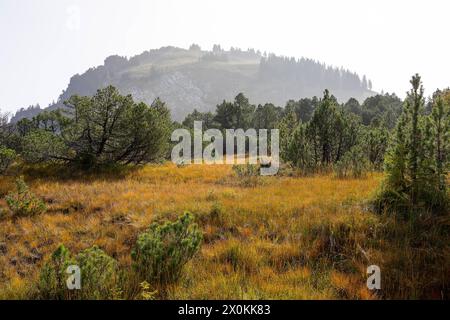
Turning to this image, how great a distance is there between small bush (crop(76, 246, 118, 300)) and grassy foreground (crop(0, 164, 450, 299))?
0.24 metres

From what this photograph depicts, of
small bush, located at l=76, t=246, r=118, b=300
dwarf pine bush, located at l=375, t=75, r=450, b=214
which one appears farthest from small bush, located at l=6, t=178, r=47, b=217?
dwarf pine bush, located at l=375, t=75, r=450, b=214

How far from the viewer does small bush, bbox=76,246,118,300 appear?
3.87 metres

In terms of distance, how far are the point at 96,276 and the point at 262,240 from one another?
313cm

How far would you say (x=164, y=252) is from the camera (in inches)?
180

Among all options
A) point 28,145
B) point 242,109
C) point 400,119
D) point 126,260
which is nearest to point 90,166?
point 28,145

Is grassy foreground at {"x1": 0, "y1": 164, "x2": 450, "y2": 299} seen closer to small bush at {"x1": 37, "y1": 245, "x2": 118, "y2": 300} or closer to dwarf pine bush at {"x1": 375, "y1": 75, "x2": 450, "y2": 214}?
small bush at {"x1": 37, "y1": 245, "x2": 118, "y2": 300}

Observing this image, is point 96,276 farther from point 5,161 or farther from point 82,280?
point 5,161

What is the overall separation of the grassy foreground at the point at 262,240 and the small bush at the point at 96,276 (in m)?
0.24

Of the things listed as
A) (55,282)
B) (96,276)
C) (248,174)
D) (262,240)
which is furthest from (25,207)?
(248,174)

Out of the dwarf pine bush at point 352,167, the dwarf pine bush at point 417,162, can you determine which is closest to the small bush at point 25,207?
the dwarf pine bush at point 417,162

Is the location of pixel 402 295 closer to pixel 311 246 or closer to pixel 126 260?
pixel 311 246

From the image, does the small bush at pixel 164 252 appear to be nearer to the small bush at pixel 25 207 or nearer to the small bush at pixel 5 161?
the small bush at pixel 25 207

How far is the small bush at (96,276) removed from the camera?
3869 mm
